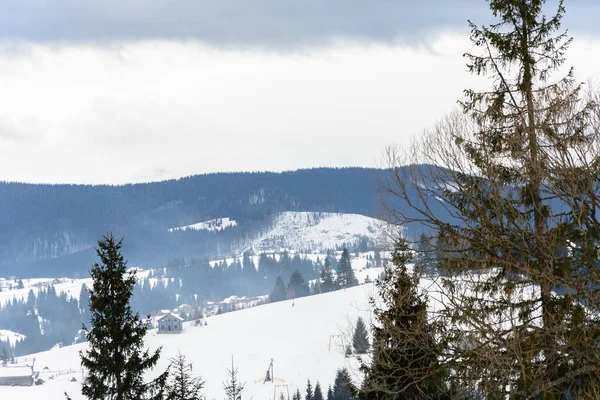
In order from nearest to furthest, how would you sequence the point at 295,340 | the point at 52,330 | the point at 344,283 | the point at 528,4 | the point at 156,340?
the point at 528,4 → the point at 295,340 → the point at 156,340 → the point at 344,283 → the point at 52,330

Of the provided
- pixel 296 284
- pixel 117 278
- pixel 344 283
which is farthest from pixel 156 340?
pixel 117 278

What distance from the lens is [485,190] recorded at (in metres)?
11.1

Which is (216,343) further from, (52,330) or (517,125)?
(52,330)

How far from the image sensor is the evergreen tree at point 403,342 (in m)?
11.2

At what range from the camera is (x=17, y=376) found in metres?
81.7

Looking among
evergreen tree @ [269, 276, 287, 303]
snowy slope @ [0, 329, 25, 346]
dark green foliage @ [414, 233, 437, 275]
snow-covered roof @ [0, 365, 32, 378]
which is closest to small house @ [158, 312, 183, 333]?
snow-covered roof @ [0, 365, 32, 378]

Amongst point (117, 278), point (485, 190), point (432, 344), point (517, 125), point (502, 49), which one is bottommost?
point (432, 344)

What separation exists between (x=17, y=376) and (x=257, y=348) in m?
26.9

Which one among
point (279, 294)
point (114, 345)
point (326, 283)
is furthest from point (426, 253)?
point (279, 294)

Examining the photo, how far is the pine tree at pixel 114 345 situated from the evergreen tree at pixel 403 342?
475cm

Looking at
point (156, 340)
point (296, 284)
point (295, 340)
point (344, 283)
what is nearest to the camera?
point (295, 340)

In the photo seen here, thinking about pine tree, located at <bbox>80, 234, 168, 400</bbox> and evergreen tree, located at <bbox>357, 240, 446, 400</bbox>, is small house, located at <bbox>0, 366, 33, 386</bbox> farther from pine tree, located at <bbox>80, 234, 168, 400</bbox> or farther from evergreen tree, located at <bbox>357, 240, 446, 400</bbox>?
evergreen tree, located at <bbox>357, 240, 446, 400</bbox>

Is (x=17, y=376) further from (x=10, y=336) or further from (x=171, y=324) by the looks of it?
(x=10, y=336)

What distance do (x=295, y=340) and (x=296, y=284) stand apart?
240ft
